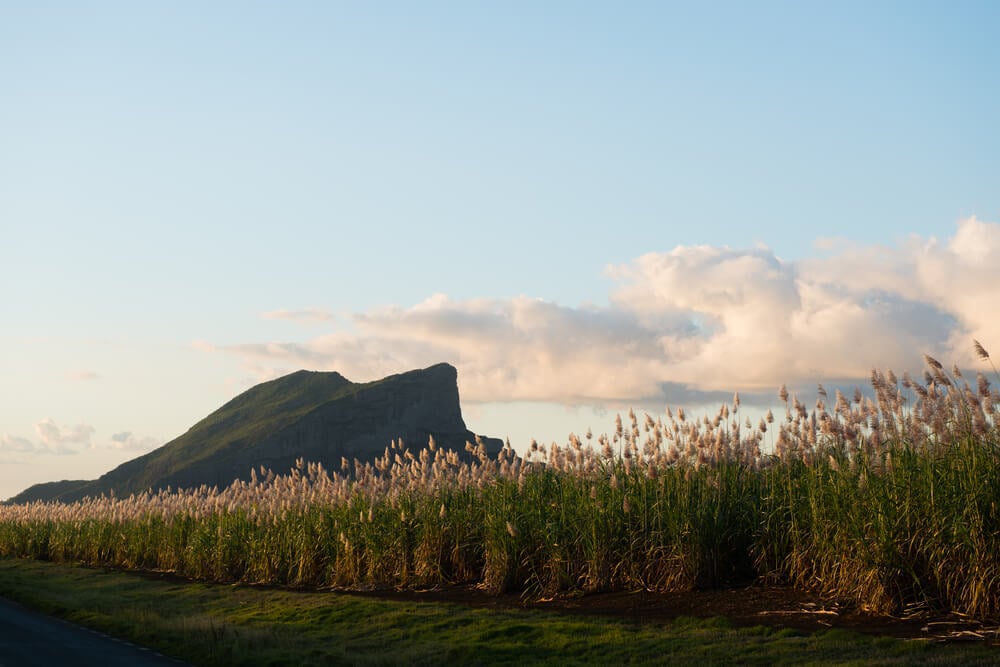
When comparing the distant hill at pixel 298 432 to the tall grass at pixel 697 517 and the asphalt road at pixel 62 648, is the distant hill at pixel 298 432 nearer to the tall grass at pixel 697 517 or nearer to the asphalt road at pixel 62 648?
the tall grass at pixel 697 517

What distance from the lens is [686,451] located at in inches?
626

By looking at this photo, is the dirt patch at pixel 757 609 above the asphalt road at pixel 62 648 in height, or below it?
above

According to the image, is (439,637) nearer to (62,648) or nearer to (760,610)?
(760,610)

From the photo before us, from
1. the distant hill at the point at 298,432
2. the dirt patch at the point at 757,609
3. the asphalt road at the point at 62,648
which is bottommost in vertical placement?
the asphalt road at the point at 62,648

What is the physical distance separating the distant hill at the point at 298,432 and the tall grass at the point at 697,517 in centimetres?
12374

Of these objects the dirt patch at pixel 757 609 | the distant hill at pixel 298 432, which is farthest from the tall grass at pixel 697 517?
the distant hill at pixel 298 432

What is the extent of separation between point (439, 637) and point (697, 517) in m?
4.19

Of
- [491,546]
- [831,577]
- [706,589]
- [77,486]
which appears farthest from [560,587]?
[77,486]

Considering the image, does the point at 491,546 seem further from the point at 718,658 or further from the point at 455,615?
the point at 718,658

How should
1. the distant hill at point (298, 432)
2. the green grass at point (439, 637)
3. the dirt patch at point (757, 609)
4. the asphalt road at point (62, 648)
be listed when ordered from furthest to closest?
the distant hill at point (298, 432) → the asphalt road at point (62, 648) → the dirt patch at point (757, 609) → the green grass at point (439, 637)

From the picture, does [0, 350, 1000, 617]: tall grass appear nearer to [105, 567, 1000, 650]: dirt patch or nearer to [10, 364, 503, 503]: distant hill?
[105, 567, 1000, 650]: dirt patch

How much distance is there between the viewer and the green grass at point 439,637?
10500 millimetres

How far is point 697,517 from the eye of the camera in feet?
47.8

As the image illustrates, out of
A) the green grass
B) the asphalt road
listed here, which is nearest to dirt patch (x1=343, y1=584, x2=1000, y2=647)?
the green grass
